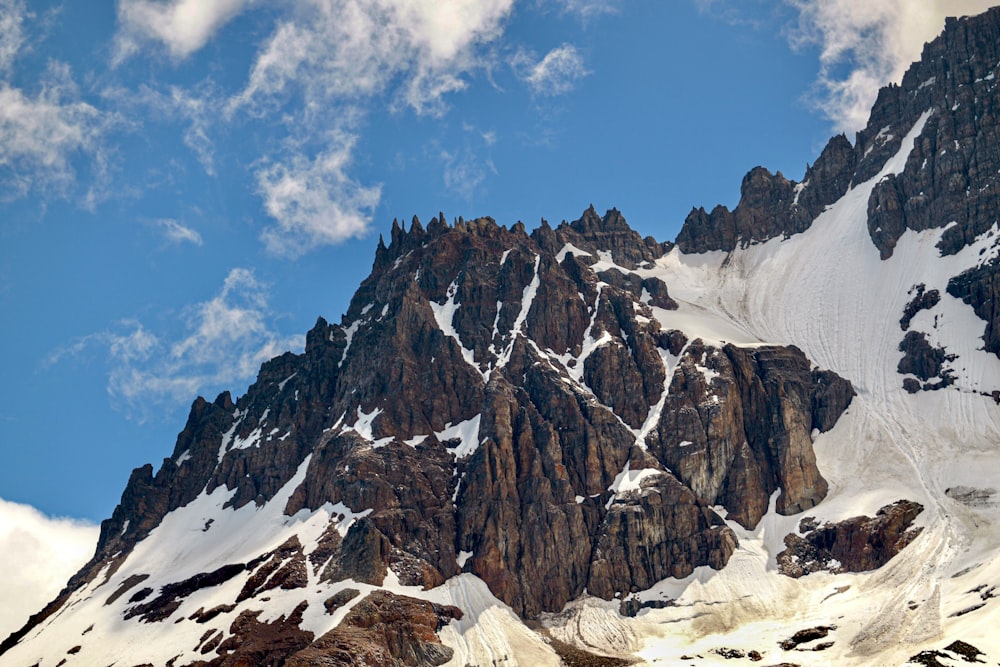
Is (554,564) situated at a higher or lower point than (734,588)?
higher

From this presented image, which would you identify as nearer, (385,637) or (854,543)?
(385,637)

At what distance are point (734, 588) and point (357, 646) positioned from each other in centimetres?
7556

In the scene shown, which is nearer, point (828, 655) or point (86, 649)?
point (828, 655)

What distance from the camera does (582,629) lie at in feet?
603

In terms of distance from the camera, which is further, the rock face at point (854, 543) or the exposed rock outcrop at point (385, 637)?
the rock face at point (854, 543)

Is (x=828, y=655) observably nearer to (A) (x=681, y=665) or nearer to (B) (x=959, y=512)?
(A) (x=681, y=665)

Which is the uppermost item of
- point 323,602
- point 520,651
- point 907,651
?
point 323,602

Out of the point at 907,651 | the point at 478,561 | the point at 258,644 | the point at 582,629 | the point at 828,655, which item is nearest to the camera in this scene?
the point at 907,651

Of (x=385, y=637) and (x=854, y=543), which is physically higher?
(x=854, y=543)

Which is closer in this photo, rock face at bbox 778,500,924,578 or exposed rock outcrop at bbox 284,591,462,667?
exposed rock outcrop at bbox 284,591,462,667

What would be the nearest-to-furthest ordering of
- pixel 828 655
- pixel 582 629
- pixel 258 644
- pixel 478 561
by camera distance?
pixel 828 655, pixel 258 644, pixel 582 629, pixel 478 561

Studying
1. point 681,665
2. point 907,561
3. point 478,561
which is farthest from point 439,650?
point 907,561

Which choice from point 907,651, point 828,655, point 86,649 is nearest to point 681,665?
point 828,655

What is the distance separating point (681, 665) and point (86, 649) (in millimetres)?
121996
